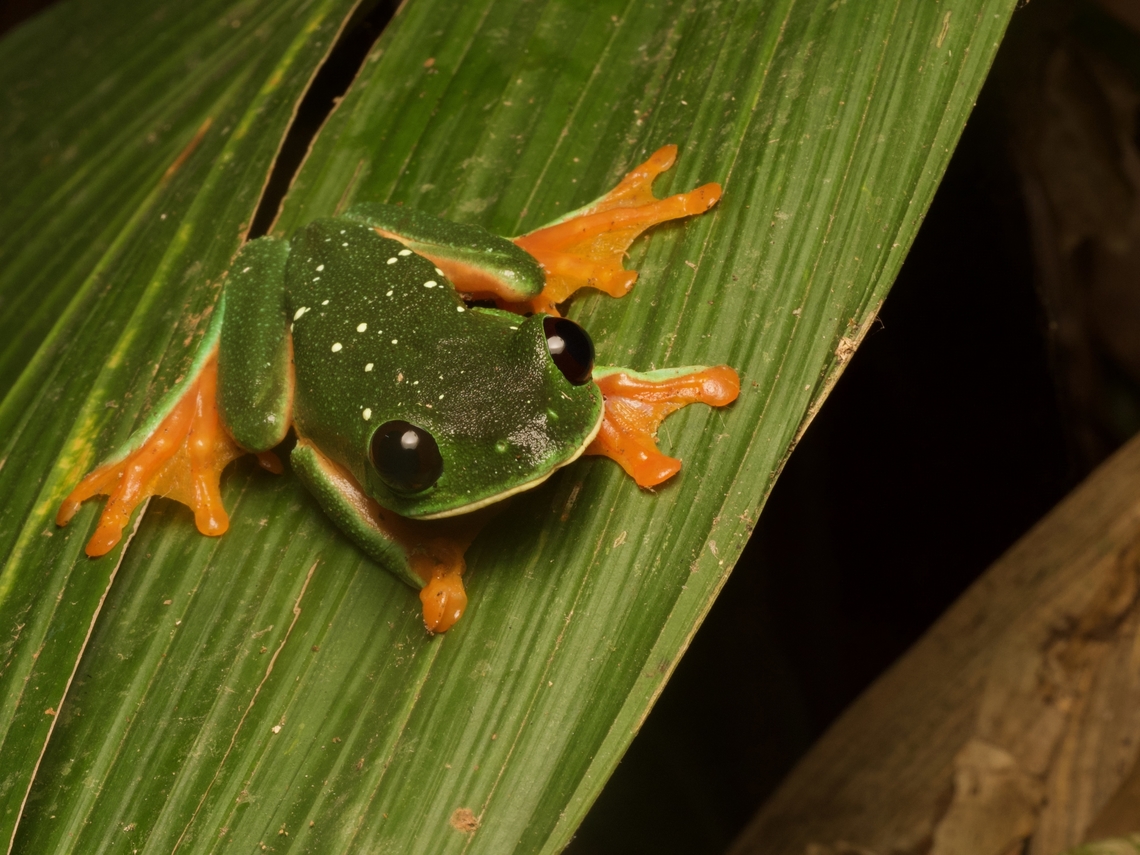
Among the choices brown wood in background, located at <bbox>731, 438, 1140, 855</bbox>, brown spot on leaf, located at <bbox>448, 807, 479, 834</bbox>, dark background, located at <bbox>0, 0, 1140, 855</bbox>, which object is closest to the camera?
brown spot on leaf, located at <bbox>448, 807, 479, 834</bbox>

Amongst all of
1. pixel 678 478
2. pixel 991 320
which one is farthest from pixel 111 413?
pixel 991 320

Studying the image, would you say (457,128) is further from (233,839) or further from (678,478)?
(233,839)

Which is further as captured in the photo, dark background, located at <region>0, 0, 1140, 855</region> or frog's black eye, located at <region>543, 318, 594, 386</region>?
dark background, located at <region>0, 0, 1140, 855</region>

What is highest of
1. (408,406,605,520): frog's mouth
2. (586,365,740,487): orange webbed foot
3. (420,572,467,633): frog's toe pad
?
(408,406,605,520): frog's mouth

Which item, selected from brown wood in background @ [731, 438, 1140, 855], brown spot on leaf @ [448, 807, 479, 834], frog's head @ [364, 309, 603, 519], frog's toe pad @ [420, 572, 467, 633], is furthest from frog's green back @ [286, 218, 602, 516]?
brown wood in background @ [731, 438, 1140, 855]

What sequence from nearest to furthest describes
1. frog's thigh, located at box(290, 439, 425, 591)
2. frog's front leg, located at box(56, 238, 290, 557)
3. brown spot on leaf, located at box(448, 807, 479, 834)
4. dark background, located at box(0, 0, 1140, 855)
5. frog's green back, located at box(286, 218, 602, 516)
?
brown spot on leaf, located at box(448, 807, 479, 834)
frog's green back, located at box(286, 218, 602, 516)
frog's thigh, located at box(290, 439, 425, 591)
frog's front leg, located at box(56, 238, 290, 557)
dark background, located at box(0, 0, 1140, 855)

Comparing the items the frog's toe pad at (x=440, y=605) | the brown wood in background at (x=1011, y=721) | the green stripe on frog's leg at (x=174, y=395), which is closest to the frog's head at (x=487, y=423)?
the frog's toe pad at (x=440, y=605)

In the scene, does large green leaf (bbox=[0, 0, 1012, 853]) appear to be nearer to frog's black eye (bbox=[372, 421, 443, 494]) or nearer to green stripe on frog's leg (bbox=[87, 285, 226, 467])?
green stripe on frog's leg (bbox=[87, 285, 226, 467])
